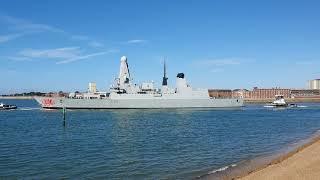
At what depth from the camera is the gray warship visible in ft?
279

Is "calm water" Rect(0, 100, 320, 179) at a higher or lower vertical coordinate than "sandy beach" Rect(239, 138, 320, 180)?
lower

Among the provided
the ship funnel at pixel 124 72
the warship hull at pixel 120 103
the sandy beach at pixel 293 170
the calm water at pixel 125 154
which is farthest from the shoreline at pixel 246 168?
the ship funnel at pixel 124 72

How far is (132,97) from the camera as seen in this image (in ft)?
285

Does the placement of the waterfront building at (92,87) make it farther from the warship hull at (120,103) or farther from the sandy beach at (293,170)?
the sandy beach at (293,170)

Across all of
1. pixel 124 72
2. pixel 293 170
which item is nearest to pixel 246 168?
pixel 293 170

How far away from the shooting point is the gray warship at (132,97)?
8494 centimetres

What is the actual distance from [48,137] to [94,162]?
44.2ft

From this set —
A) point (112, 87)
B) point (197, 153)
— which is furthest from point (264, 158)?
point (112, 87)

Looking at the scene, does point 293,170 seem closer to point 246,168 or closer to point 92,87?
point 246,168

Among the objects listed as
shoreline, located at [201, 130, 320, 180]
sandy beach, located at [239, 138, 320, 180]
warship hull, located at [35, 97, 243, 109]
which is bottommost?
shoreline, located at [201, 130, 320, 180]

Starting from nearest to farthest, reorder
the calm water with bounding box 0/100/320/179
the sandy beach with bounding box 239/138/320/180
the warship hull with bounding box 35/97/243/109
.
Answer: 1. the sandy beach with bounding box 239/138/320/180
2. the calm water with bounding box 0/100/320/179
3. the warship hull with bounding box 35/97/243/109

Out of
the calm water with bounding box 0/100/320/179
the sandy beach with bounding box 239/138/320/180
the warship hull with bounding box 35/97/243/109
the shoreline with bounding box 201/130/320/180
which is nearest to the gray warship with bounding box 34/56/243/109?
the warship hull with bounding box 35/97/243/109

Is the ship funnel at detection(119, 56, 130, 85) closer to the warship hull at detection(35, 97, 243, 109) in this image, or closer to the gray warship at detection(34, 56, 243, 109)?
the gray warship at detection(34, 56, 243, 109)

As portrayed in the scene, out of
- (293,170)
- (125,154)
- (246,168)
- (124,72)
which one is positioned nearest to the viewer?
(293,170)
